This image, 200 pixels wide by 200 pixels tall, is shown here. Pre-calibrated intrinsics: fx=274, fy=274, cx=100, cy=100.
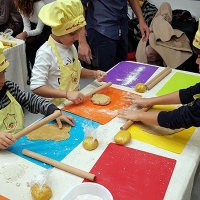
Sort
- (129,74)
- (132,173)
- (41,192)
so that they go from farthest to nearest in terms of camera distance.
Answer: (129,74) < (132,173) < (41,192)

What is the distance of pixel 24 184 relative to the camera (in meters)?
0.84

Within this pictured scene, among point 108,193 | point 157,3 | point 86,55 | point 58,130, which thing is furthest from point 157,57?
point 108,193

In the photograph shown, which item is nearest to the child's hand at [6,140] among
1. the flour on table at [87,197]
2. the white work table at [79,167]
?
the white work table at [79,167]

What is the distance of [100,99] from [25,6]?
1.93m

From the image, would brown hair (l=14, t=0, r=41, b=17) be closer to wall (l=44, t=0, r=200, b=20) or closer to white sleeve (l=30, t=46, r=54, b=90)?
wall (l=44, t=0, r=200, b=20)

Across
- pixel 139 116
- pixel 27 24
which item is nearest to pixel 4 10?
pixel 27 24

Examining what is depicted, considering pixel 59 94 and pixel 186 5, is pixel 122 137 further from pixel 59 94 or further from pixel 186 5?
pixel 186 5

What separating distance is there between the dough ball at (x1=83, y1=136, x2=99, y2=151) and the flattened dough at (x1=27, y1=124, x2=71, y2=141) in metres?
0.10

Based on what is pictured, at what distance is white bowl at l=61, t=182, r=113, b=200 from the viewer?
79 centimetres

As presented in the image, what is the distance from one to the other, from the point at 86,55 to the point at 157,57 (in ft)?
4.16

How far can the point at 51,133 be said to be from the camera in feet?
3.53

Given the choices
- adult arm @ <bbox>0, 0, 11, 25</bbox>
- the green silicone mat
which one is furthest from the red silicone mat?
adult arm @ <bbox>0, 0, 11, 25</bbox>

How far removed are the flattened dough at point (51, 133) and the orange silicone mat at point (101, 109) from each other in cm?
13

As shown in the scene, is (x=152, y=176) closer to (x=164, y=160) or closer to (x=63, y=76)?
(x=164, y=160)
